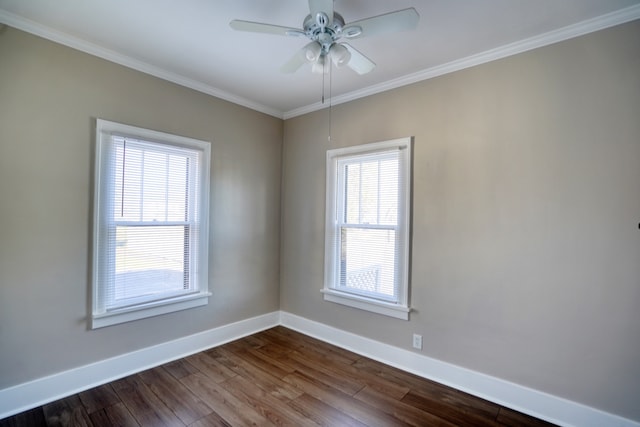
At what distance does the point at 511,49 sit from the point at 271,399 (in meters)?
3.29

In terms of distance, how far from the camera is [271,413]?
7.19 ft

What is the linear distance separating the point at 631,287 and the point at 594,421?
0.92 metres

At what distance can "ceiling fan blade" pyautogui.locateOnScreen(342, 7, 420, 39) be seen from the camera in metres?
1.51

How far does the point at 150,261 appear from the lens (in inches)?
111

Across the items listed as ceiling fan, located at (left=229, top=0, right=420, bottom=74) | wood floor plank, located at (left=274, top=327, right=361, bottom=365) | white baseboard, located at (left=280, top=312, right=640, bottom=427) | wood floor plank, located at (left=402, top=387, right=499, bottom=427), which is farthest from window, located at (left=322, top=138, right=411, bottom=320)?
ceiling fan, located at (left=229, top=0, right=420, bottom=74)

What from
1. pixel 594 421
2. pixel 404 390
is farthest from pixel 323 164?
pixel 594 421

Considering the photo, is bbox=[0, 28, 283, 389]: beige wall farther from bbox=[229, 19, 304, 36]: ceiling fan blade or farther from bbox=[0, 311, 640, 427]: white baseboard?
bbox=[229, 19, 304, 36]: ceiling fan blade

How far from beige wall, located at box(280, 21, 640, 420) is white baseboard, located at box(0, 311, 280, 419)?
5.53 feet

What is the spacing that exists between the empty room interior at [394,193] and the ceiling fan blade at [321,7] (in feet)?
0.04

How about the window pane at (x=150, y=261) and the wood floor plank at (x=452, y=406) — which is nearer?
the wood floor plank at (x=452, y=406)

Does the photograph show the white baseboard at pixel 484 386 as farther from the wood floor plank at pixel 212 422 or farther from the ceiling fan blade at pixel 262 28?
the ceiling fan blade at pixel 262 28

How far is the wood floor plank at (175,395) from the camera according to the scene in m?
2.17

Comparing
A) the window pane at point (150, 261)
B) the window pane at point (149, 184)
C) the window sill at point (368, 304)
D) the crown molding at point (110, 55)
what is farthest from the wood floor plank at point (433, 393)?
the crown molding at point (110, 55)

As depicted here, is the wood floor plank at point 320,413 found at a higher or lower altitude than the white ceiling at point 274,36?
lower
